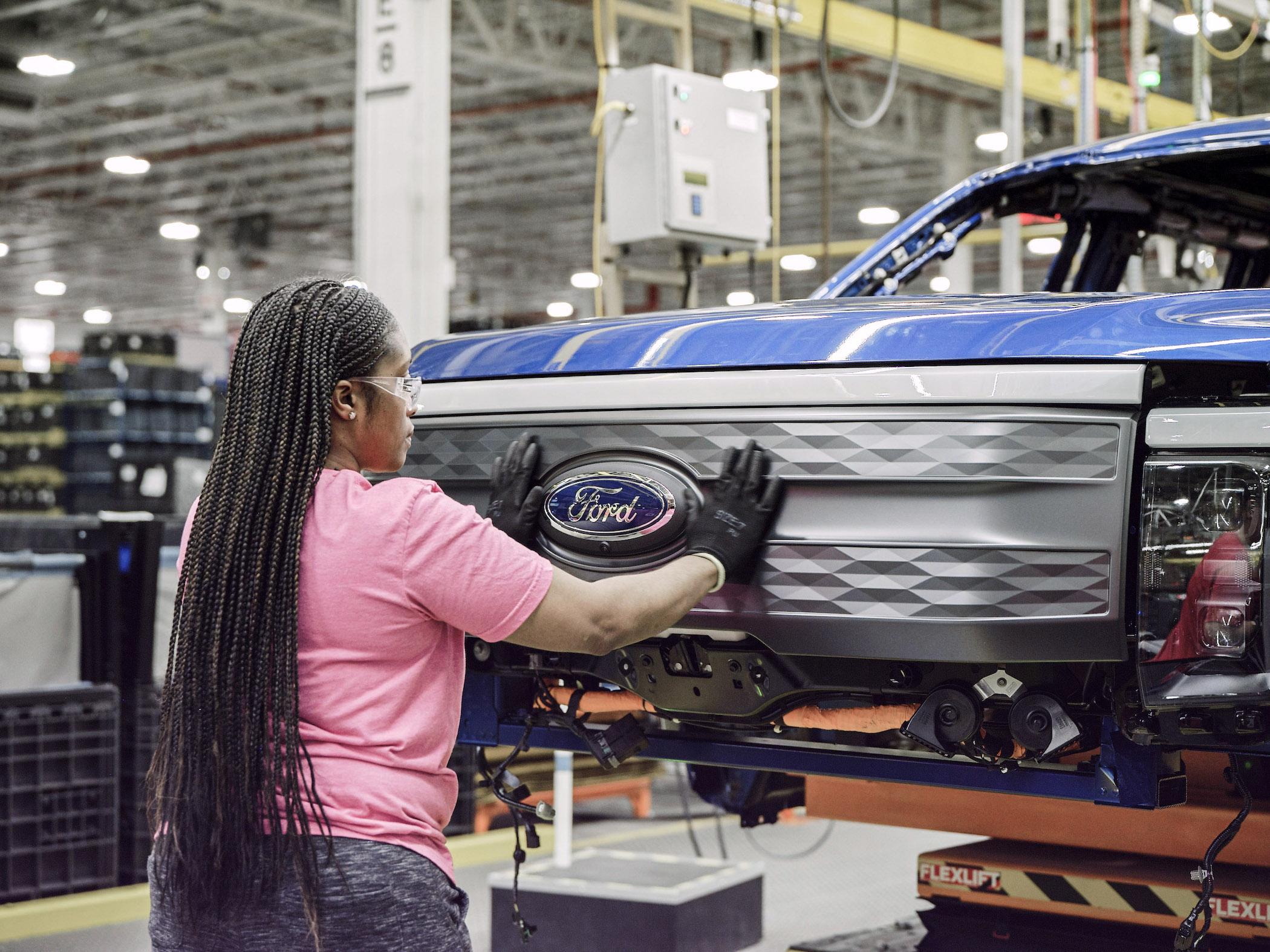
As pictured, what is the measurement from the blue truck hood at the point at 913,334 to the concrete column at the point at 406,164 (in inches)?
107

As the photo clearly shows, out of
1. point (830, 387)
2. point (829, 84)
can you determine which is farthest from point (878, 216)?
point (830, 387)

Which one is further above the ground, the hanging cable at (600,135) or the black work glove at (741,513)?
the hanging cable at (600,135)

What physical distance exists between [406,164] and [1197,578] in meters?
3.64

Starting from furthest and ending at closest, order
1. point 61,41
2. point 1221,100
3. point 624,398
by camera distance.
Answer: point 1221,100 → point 61,41 → point 624,398

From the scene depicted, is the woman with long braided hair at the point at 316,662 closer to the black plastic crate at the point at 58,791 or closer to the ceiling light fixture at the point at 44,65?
the black plastic crate at the point at 58,791

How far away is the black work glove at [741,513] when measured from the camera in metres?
2.09

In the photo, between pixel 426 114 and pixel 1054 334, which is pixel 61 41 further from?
pixel 1054 334

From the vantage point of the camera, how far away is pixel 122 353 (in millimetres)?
9680

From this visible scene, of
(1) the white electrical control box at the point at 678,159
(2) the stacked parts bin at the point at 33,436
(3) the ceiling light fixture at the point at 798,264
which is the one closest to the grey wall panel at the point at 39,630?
(1) the white electrical control box at the point at 678,159

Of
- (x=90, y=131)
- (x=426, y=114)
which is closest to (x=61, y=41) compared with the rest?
(x=90, y=131)

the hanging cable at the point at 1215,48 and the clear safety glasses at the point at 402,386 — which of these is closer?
the clear safety glasses at the point at 402,386

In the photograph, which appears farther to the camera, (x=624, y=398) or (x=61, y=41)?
(x=61, y=41)

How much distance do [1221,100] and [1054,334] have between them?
15.0 meters

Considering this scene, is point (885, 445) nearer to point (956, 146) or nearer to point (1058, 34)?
point (1058, 34)
